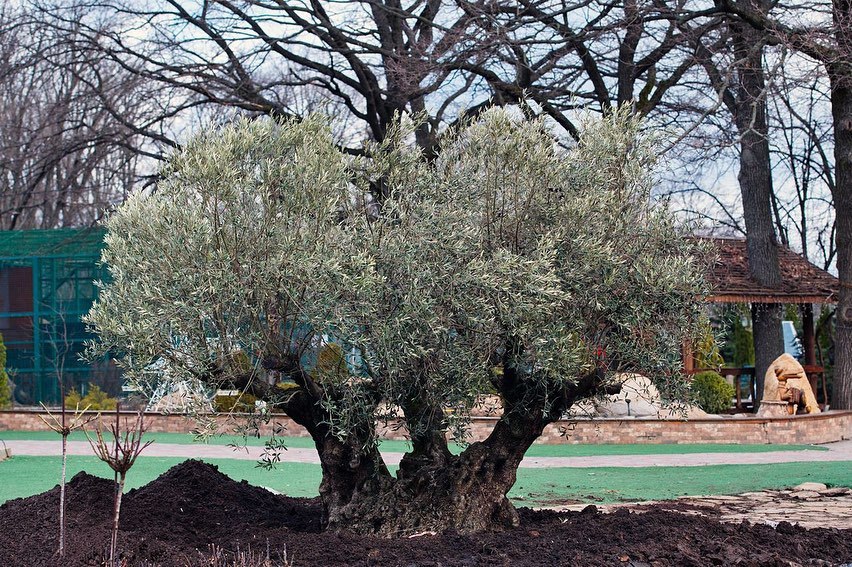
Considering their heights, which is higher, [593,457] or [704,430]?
[704,430]

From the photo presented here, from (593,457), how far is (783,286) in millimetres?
7708

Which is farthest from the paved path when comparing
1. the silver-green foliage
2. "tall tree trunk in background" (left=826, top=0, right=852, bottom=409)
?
the silver-green foliage

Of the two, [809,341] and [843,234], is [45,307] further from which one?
[843,234]

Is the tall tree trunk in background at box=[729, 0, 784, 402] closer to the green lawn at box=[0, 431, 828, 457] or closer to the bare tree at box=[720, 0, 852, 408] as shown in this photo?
the bare tree at box=[720, 0, 852, 408]

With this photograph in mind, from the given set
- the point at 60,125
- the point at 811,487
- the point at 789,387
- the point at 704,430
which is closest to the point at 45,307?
the point at 60,125

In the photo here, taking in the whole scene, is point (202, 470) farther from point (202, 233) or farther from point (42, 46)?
point (42, 46)

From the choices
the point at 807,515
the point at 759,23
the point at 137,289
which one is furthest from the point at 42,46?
the point at 807,515

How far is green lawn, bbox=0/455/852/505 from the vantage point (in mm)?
11289

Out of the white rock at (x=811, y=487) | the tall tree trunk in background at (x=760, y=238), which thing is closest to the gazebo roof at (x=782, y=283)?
the tall tree trunk in background at (x=760, y=238)

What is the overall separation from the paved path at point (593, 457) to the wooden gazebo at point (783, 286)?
3.86 m

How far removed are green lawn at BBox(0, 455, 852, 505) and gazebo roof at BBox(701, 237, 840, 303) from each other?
651cm

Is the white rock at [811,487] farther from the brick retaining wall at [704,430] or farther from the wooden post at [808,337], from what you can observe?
the wooden post at [808,337]

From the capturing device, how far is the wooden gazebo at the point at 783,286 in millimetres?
19984

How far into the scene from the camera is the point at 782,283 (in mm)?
20828
